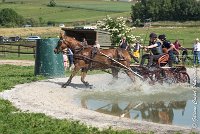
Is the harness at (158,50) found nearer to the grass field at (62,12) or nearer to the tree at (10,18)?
the grass field at (62,12)

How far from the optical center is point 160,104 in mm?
15711

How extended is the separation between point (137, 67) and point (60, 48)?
121 inches

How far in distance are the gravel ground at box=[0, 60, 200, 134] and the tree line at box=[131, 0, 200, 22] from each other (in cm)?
9500

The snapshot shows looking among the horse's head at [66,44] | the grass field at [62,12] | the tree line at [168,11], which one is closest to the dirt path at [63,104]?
the horse's head at [66,44]

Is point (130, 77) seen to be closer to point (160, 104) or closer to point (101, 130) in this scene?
point (160, 104)

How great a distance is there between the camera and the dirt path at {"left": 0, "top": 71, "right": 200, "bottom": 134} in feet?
38.2

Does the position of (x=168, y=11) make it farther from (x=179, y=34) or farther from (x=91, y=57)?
(x=91, y=57)

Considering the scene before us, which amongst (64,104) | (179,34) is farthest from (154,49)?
(179,34)

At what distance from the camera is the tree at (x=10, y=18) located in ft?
367

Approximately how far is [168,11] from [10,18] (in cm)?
3583

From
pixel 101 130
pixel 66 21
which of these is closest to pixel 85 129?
pixel 101 130

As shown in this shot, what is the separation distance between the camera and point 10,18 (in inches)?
4466

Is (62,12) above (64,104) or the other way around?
the other way around

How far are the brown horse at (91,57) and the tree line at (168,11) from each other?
9435 centimetres
